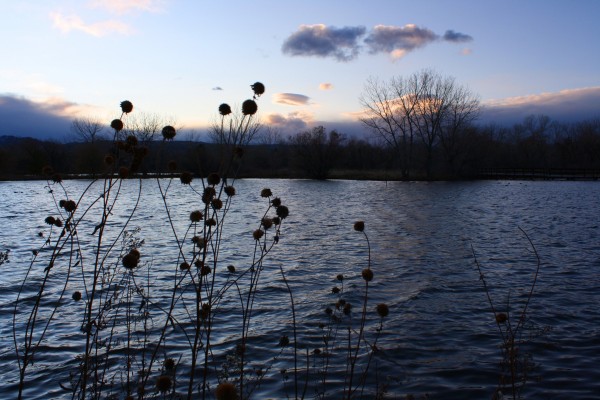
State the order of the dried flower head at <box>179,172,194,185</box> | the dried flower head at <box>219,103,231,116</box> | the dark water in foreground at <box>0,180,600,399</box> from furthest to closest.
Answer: the dark water in foreground at <box>0,180,600,399</box>
the dried flower head at <box>179,172,194,185</box>
the dried flower head at <box>219,103,231,116</box>

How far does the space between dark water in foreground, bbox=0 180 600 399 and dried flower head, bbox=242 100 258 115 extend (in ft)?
9.01

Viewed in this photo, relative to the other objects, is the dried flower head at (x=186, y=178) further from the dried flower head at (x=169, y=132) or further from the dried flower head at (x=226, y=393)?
the dried flower head at (x=226, y=393)

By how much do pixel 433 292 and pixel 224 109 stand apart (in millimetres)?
6284

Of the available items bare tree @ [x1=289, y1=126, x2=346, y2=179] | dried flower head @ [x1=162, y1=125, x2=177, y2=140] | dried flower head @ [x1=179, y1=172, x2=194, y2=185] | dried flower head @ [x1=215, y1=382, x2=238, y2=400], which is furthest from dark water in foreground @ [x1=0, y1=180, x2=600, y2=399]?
bare tree @ [x1=289, y1=126, x2=346, y2=179]

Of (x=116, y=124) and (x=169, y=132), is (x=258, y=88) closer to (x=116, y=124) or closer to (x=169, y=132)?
(x=169, y=132)

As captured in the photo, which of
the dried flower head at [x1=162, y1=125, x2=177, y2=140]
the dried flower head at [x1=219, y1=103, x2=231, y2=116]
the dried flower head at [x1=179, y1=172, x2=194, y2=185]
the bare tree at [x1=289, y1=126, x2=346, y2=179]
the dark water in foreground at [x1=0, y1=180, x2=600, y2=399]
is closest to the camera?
the dried flower head at [x1=219, y1=103, x2=231, y2=116]

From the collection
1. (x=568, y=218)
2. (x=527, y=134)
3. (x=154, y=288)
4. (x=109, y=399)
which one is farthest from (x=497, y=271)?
(x=527, y=134)

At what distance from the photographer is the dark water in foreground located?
15.9ft

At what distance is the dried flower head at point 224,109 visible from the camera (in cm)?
280

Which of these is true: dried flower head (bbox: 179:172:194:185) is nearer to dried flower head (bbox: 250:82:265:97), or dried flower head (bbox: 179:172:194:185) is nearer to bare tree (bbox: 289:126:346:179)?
dried flower head (bbox: 250:82:265:97)

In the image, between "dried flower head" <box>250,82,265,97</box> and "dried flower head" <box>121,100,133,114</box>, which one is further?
"dried flower head" <box>121,100,133,114</box>

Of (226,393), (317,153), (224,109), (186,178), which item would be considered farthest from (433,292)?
(317,153)

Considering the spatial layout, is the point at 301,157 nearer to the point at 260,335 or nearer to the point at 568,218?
the point at 568,218

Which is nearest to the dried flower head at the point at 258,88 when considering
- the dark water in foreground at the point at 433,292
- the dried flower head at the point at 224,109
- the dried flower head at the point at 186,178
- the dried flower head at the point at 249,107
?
the dried flower head at the point at 249,107
